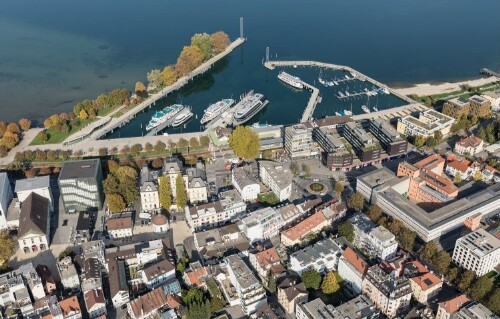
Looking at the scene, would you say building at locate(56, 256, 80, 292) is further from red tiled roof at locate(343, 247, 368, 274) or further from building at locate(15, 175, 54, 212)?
red tiled roof at locate(343, 247, 368, 274)

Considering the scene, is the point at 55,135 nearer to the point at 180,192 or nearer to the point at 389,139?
the point at 180,192

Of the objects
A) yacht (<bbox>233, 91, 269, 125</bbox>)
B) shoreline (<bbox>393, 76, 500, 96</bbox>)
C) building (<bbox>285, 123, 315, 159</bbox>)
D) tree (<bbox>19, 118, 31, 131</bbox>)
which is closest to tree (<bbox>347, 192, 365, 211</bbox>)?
building (<bbox>285, 123, 315, 159</bbox>)

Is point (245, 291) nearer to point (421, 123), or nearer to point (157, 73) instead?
point (421, 123)

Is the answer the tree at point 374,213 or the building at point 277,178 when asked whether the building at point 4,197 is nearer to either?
the building at point 277,178

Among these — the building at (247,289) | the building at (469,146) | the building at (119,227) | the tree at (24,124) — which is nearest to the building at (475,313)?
the building at (247,289)

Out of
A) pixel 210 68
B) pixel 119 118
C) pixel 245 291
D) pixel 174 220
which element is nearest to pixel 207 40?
pixel 210 68

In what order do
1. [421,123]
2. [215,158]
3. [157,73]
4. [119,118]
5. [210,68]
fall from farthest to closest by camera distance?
1. [210,68]
2. [157,73]
3. [119,118]
4. [421,123]
5. [215,158]
